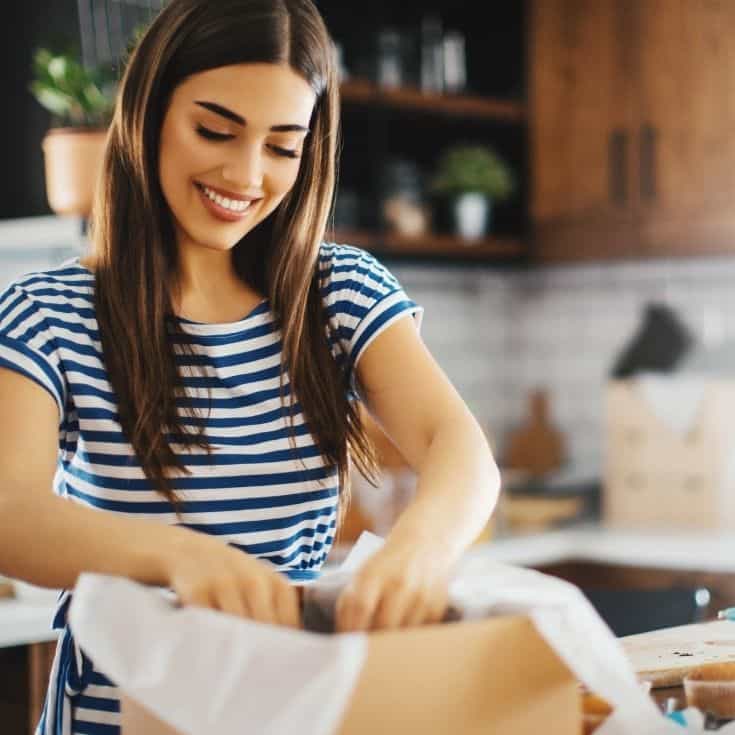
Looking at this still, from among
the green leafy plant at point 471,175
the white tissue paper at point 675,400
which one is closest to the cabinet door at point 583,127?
the green leafy plant at point 471,175

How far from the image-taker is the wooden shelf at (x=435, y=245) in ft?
10.8

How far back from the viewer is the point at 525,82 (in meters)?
3.73

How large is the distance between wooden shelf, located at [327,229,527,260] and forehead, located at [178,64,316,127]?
6.76ft

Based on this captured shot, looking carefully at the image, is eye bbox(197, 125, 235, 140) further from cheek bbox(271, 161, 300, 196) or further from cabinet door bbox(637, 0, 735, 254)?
cabinet door bbox(637, 0, 735, 254)

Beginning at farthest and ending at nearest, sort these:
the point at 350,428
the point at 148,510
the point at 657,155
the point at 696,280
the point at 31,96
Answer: the point at 696,280 < the point at 657,155 < the point at 31,96 < the point at 350,428 < the point at 148,510

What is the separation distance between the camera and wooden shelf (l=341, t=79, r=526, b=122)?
331 centimetres

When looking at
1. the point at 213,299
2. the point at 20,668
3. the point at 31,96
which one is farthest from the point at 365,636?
the point at 31,96

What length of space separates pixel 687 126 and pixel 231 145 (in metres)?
2.47

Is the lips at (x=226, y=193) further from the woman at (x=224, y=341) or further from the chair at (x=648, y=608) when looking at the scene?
the chair at (x=648, y=608)

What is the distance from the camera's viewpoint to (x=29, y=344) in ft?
3.50

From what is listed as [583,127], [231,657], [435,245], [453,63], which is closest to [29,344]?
[231,657]

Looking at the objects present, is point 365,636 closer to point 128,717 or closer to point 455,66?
point 128,717

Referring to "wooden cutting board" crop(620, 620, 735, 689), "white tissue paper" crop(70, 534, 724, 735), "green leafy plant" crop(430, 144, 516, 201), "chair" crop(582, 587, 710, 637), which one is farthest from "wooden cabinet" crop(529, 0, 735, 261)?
"white tissue paper" crop(70, 534, 724, 735)

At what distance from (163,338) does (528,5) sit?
9.15 ft
